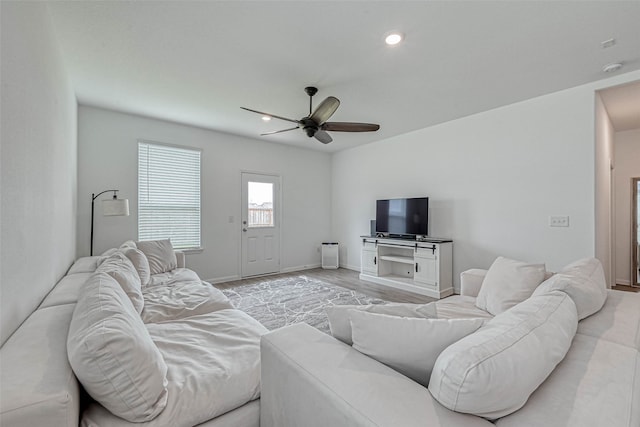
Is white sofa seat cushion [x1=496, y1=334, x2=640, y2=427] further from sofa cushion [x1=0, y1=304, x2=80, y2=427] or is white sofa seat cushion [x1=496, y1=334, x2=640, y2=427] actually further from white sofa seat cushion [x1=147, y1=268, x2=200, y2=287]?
white sofa seat cushion [x1=147, y1=268, x2=200, y2=287]

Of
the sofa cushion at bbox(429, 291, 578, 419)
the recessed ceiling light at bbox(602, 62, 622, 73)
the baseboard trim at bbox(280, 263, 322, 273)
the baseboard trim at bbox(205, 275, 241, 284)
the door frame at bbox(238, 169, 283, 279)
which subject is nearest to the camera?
the sofa cushion at bbox(429, 291, 578, 419)

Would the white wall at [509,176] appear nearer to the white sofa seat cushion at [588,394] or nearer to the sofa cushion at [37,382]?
the white sofa seat cushion at [588,394]

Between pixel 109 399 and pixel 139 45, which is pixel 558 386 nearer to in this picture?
pixel 109 399

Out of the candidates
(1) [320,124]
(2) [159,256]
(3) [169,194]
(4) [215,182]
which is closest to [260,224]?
(4) [215,182]

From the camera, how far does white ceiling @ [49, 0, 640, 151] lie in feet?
6.72

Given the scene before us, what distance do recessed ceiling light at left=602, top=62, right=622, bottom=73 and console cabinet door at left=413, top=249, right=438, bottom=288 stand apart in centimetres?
278

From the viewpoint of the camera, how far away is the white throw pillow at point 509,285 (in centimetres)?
199

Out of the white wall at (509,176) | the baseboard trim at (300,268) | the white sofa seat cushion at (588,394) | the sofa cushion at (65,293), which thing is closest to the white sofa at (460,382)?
the white sofa seat cushion at (588,394)

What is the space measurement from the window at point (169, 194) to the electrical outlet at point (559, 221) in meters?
5.21

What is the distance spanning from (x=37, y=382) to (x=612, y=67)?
15.5 feet

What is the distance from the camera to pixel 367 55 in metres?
2.60

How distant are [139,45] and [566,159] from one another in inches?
187

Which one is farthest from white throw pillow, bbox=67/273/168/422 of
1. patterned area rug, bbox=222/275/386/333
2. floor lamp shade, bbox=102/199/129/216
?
floor lamp shade, bbox=102/199/129/216

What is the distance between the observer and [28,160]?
149 centimetres
